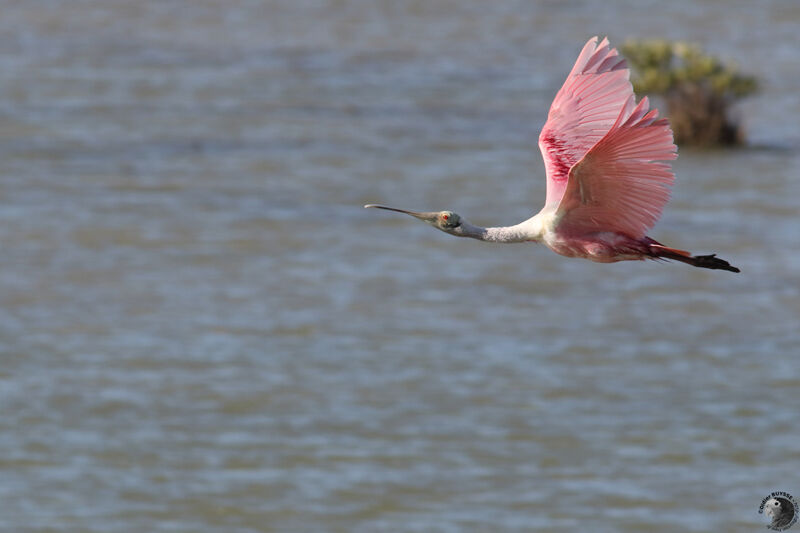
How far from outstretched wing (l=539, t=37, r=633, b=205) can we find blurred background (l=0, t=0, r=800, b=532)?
2546 centimetres

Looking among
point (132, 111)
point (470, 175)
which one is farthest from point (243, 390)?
point (132, 111)

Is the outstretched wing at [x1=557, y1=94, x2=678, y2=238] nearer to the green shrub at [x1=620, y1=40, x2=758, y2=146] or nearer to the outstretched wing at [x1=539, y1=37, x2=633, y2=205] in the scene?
the outstretched wing at [x1=539, y1=37, x2=633, y2=205]

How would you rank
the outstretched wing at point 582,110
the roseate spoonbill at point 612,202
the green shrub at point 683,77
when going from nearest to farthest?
1. the roseate spoonbill at point 612,202
2. the outstretched wing at point 582,110
3. the green shrub at point 683,77

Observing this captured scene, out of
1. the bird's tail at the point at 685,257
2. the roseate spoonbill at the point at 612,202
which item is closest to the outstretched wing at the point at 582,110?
the roseate spoonbill at the point at 612,202

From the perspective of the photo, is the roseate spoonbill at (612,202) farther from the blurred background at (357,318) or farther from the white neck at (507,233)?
the blurred background at (357,318)

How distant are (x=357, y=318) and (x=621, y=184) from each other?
3577 cm

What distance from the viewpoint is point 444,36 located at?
77688mm

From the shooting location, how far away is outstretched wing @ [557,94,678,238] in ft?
27.7

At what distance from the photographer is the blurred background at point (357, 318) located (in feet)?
121

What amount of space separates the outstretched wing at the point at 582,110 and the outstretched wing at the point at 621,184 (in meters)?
0.50

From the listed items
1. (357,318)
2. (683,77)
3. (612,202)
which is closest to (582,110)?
(612,202)

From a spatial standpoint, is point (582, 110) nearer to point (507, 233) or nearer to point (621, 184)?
point (621, 184)

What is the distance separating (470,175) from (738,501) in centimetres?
2244

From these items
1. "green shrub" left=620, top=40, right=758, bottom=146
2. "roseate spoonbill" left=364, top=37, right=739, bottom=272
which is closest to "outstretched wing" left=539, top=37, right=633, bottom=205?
"roseate spoonbill" left=364, top=37, right=739, bottom=272
